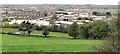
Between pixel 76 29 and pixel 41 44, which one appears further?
pixel 76 29

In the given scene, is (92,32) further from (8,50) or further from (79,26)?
(8,50)

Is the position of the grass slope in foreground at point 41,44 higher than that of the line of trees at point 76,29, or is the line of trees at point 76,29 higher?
the line of trees at point 76,29

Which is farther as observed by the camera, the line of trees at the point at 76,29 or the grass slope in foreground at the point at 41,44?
the line of trees at the point at 76,29

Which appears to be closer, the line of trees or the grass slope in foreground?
the grass slope in foreground

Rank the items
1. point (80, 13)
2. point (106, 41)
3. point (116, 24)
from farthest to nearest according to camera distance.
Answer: point (80, 13) → point (106, 41) → point (116, 24)

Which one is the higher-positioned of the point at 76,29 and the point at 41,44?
the point at 76,29

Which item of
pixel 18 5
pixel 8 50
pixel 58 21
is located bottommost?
pixel 8 50

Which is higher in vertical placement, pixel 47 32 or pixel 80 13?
pixel 80 13
